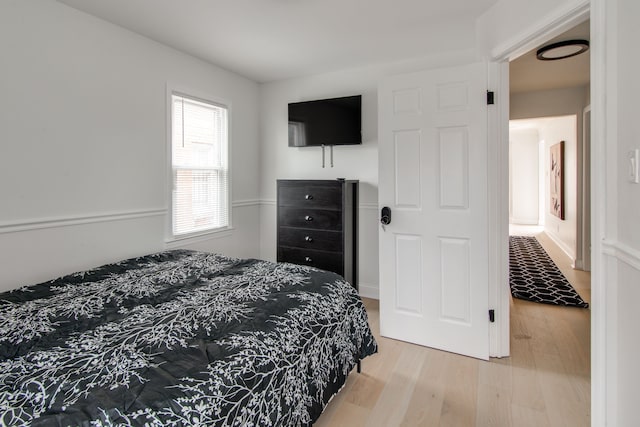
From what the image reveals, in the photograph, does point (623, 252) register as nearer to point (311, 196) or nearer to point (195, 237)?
point (311, 196)

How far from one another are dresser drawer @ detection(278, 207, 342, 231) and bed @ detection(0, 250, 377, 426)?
1.12 meters

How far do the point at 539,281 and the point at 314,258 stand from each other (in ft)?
9.29

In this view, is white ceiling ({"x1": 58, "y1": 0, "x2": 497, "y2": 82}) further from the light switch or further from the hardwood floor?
the hardwood floor

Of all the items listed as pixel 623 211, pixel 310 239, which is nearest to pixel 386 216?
pixel 310 239

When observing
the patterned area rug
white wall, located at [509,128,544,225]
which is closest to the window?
the patterned area rug

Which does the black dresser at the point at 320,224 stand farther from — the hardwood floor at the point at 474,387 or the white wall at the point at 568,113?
the white wall at the point at 568,113

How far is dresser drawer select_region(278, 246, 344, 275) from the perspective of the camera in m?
3.40

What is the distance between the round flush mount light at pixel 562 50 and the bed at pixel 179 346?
2.98 m

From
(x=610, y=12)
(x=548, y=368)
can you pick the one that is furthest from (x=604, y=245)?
(x=548, y=368)

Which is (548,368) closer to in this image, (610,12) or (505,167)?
(505,167)

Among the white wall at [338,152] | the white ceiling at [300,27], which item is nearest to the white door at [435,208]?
the white ceiling at [300,27]

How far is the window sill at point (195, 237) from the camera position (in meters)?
3.24

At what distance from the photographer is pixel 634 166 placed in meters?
1.24

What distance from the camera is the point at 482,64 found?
2471 millimetres
